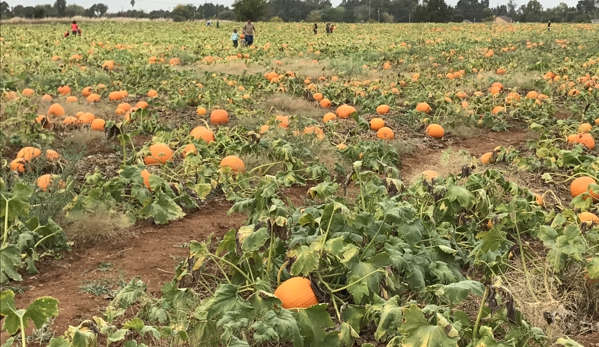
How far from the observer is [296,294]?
9.89ft

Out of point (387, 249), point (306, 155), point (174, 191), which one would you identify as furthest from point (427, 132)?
point (387, 249)

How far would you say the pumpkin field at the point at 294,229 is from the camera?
104 inches

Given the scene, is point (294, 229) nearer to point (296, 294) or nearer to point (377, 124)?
point (296, 294)

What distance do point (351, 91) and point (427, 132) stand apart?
224cm

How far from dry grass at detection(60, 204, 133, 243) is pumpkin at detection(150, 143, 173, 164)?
122cm

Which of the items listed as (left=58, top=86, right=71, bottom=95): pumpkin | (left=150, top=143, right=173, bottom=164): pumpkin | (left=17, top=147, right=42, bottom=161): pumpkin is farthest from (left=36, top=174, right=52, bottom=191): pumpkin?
(left=58, top=86, right=71, bottom=95): pumpkin

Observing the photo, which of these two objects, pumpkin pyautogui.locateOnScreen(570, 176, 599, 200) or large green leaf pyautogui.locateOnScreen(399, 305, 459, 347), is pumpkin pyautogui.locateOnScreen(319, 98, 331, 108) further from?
large green leaf pyautogui.locateOnScreen(399, 305, 459, 347)

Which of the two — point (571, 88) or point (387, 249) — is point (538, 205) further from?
point (571, 88)

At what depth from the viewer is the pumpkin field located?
2652 millimetres

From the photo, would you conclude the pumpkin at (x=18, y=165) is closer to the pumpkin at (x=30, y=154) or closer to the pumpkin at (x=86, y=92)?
the pumpkin at (x=30, y=154)

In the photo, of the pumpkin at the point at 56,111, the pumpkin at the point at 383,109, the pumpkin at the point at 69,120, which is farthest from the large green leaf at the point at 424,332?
the pumpkin at the point at 383,109

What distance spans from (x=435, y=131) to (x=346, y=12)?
8972 centimetres

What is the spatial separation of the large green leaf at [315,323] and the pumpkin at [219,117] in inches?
209

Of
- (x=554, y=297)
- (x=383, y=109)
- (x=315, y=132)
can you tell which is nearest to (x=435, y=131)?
(x=383, y=109)
